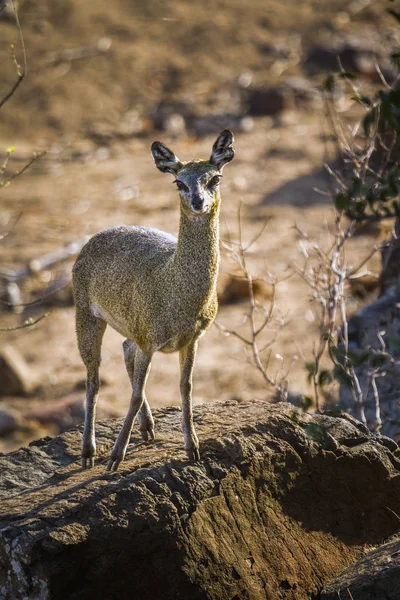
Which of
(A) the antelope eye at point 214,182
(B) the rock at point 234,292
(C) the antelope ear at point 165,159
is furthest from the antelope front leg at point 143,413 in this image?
(B) the rock at point 234,292

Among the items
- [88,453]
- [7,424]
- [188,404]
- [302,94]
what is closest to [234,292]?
[7,424]

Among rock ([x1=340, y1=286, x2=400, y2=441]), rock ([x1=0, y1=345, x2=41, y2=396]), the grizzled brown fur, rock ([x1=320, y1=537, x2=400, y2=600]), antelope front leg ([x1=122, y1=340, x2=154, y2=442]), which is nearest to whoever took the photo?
rock ([x1=320, y1=537, x2=400, y2=600])

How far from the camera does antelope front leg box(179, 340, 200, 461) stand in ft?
21.6

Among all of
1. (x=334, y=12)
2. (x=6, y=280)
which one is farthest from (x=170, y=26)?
(x=6, y=280)

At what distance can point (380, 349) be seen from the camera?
9.00m

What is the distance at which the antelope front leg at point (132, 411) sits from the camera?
6.62 m

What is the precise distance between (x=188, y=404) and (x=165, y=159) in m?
1.71

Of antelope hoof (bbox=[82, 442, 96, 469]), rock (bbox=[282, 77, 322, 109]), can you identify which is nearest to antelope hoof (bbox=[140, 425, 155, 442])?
antelope hoof (bbox=[82, 442, 96, 469])

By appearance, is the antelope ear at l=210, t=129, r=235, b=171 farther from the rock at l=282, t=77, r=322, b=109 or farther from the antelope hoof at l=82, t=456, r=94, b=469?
the rock at l=282, t=77, r=322, b=109

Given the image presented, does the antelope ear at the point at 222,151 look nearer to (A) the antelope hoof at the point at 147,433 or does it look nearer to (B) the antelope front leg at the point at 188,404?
(B) the antelope front leg at the point at 188,404

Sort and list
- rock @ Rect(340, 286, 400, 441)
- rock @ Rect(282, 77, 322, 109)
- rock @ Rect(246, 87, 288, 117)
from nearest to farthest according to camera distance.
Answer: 1. rock @ Rect(340, 286, 400, 441)
2. rock @ Rect(246, 87, 288, 117)
3. rock @ Rect(282, 77, 322, 109)

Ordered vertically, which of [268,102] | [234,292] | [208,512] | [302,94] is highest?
[302,94]

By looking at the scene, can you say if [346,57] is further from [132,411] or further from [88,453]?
[132,411]

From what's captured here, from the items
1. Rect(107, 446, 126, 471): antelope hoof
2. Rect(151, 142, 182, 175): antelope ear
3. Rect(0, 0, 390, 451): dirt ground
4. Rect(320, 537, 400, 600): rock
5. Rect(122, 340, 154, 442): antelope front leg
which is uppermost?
Rect(0, 0, 390, 451): dirt ground
